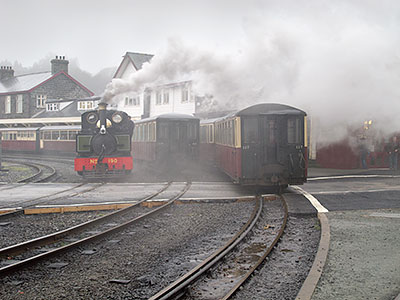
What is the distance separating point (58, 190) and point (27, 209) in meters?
4.12

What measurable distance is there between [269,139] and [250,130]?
589 millimetres

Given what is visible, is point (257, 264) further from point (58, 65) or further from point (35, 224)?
point (58, 65)

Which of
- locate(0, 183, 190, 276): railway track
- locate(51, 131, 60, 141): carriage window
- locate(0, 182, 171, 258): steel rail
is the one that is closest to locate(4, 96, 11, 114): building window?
locate(51, 131, 60, 141): carriage window

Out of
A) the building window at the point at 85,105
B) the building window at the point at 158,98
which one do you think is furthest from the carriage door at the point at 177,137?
the building window at the point at 85,105

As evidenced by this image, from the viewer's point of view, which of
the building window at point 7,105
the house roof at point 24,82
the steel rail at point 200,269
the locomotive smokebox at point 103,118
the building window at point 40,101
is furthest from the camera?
the building window at point 7,105

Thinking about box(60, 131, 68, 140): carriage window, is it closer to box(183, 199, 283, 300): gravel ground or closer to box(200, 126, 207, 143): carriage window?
box(200, 126, 207, 143): carriage window

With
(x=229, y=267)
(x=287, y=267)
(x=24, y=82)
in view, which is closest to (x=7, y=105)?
(x=24, y=82)

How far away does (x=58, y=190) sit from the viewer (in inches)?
561

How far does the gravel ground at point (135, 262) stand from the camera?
5184 millimetres

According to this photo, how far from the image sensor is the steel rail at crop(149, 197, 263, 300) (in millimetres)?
4820

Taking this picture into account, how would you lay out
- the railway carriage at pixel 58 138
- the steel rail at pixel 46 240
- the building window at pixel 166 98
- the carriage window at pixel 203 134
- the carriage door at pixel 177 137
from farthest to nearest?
the building window at pixel 166 98
the railway carriage at pixel 58 138
the carriage window at pixel 203 134
the carriage door at pixel 177 137
the steel rail at pixel 46 240

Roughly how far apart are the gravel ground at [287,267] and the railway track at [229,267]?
4.5 inches

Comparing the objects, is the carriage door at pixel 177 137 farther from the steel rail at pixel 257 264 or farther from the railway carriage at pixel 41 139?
the railway carriage at pixel 41 139

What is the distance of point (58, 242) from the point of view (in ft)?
24.8
